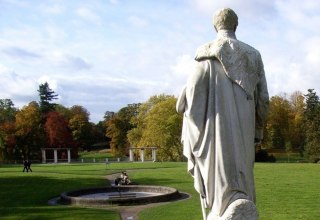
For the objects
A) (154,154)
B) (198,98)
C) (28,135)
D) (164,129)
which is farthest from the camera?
(28,135)

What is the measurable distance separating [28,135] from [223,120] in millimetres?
76699

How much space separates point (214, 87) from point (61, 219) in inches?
557

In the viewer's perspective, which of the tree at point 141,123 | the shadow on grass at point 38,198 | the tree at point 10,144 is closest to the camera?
the shadow on grass at point 38,198

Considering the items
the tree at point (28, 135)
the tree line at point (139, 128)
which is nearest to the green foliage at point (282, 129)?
the tree line at point (139, 128)

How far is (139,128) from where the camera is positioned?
7156 cm

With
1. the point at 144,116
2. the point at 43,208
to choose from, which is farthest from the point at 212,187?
the point at 144,116

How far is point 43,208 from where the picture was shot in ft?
69.5

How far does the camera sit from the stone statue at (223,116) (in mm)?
5250

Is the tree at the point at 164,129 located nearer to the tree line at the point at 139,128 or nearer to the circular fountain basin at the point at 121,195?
the tree line at the point at 139,128

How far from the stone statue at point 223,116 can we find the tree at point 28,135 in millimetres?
75221

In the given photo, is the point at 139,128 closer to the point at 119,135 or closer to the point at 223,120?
the point at 119,135

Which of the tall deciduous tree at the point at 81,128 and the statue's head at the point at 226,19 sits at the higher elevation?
the tall deciduous tree at the point at 81,128

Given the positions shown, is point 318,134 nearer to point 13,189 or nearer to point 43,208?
point 13,189

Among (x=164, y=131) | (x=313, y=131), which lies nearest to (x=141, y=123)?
(x=164, y=131)
